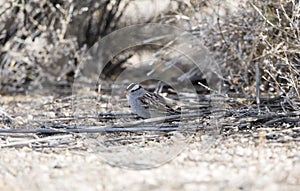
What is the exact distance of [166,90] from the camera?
6.80 meters

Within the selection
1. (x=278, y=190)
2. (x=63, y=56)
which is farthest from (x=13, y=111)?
(x=278, y=190)

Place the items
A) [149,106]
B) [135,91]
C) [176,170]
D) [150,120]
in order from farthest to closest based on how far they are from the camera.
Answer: [135,91] → [149,106] → [150,120] → [176,170]

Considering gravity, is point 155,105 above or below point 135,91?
below

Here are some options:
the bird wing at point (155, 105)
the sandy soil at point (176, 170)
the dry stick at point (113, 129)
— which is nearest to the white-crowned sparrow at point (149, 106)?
the bird wing at point (155, 105)

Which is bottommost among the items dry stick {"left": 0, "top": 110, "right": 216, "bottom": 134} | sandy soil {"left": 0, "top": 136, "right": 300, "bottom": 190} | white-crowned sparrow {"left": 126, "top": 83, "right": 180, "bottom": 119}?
sandy soil {"left": 0, "top": 136, "right": 300, "bottom": 190}

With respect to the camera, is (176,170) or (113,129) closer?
(176,170)

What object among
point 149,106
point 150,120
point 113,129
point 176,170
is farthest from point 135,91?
point 176,170

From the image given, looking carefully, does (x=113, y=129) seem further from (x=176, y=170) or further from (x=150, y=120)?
(x=176, y=170)

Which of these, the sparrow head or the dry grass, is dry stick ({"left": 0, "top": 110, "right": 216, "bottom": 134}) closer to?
→ the dry grass

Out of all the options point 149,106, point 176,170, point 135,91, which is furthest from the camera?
point 135,91

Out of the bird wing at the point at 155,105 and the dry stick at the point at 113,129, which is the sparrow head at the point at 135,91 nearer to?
the bird wing at the point at 155,105

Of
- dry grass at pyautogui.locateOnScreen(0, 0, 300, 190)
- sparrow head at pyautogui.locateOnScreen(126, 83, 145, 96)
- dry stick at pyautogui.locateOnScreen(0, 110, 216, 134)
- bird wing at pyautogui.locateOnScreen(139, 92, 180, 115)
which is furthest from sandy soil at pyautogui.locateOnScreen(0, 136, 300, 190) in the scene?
sparrow head at pyautogui.locateOnScreen(126, 83, 145, 96)

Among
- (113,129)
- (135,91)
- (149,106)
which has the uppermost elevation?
(135,91)

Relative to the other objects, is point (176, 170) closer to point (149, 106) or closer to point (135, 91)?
point (149, 106)
